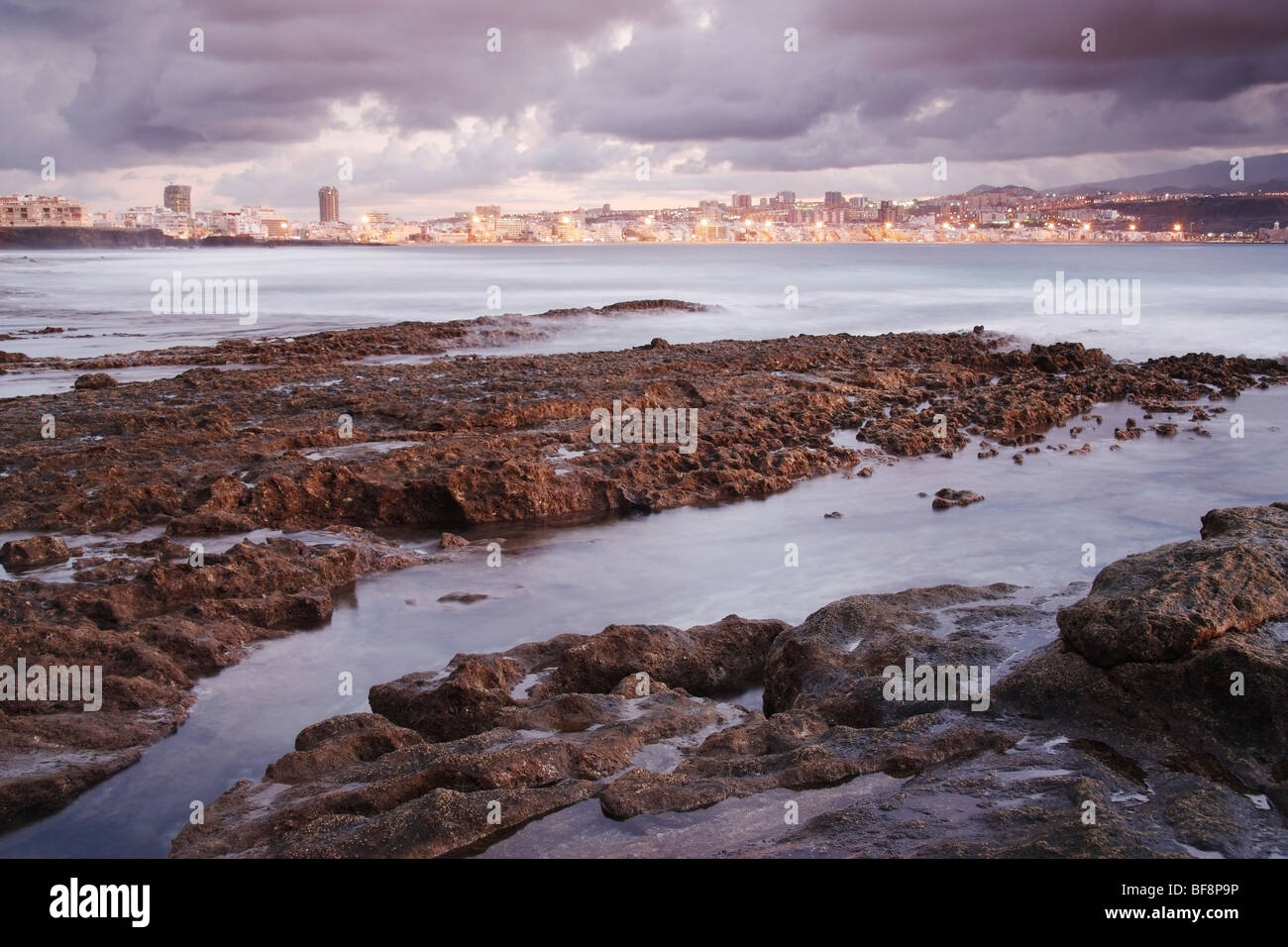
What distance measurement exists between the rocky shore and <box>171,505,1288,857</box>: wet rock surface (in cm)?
3

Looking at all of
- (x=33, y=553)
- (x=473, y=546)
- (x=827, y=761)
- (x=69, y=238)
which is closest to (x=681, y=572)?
(x=473, y=546)

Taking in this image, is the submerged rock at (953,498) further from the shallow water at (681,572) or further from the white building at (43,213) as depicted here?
the white building at (43,213)

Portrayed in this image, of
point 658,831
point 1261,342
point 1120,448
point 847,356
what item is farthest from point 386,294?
point 658,831

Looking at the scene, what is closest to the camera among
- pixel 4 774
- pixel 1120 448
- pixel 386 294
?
pixel 4 774

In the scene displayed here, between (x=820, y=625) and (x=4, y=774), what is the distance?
15.6 ft

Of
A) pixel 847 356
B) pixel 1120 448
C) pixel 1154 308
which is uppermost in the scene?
pixel 1154 308

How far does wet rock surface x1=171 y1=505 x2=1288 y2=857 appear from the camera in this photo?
160 inches

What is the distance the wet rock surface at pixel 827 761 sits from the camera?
4.07m

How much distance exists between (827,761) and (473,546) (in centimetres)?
597

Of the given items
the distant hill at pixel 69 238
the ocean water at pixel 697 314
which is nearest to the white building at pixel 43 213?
the distant hill at pixel 69 238

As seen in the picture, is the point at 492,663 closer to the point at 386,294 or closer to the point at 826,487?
the point at 826,487

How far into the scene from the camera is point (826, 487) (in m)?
12.8

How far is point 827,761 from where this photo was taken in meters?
4.70

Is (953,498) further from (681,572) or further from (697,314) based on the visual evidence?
(697,314)
